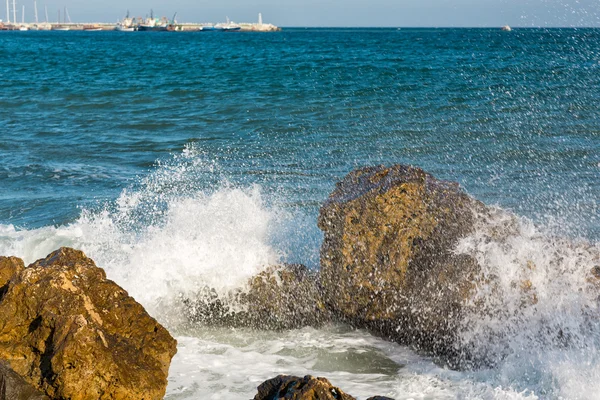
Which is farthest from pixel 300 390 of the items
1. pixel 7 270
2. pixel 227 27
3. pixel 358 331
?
pixel 227 27

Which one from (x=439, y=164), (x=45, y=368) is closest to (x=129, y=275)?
(x=45, y=368)

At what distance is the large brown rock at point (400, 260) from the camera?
4668mm

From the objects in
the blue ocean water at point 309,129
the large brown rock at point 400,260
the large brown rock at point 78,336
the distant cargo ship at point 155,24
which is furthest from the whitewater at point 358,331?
the distant cargo ship at point 155,24

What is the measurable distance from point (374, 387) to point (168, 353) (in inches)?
47.5

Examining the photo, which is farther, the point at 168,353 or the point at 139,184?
the point at 139,184

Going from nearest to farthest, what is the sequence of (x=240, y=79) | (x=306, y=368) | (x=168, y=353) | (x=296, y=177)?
(x=168, y=353) → (x=306, y=368) → (x=296, y=177) → (x=240, y=79)

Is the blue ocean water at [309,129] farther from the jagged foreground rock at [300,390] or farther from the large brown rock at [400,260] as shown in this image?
the jagged foreground rock at [300,390]

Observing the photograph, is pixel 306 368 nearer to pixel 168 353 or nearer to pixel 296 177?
pixel 168 353

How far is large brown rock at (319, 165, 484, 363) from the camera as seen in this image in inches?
184

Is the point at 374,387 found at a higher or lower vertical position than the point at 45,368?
lower

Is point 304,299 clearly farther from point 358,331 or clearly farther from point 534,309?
point 534,309

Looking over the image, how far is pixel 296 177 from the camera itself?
912 centimetres

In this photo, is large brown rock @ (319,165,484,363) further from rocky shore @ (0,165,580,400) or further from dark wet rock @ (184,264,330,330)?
dark wet rock @ (184,264,330,330)

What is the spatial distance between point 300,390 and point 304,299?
214 cm
